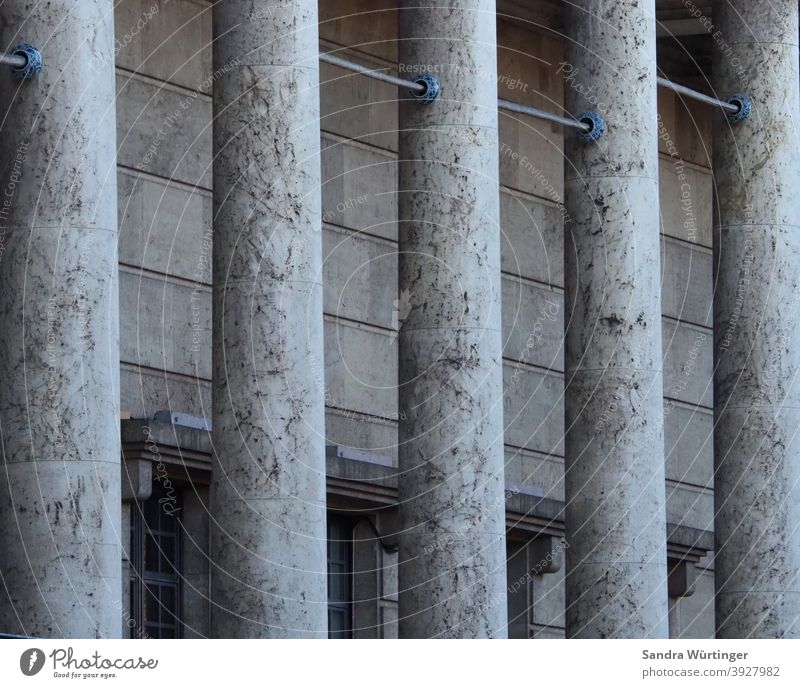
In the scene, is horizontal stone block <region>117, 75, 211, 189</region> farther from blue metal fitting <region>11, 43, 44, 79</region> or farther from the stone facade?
blue metal fitting <region>11, 43, 44, 79</region>

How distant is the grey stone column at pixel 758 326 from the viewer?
38.3m

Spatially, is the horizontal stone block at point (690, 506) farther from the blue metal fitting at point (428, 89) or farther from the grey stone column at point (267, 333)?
the grey stone column at point (267, 333)

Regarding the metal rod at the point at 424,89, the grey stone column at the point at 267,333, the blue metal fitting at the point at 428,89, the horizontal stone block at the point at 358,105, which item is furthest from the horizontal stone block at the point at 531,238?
the grey stone column at the point at 267,333

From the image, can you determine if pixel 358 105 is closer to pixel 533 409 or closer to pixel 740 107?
pixel 740 107

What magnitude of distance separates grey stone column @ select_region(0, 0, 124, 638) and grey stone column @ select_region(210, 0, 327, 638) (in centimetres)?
243

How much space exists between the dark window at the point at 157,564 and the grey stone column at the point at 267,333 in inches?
286

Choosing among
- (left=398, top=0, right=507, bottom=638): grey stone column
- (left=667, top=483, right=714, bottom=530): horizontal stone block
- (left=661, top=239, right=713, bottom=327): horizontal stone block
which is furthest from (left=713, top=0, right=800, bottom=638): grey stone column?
(left=661, top=239, right=713, bottom=327): horizontal stone block

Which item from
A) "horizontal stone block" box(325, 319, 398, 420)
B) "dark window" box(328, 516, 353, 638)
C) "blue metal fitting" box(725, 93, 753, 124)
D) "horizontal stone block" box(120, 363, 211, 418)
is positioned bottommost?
"dark window" box(328, 516, 353, 638)

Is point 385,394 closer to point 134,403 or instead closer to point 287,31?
point 134,403

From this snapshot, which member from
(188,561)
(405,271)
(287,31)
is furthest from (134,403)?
(287,31)

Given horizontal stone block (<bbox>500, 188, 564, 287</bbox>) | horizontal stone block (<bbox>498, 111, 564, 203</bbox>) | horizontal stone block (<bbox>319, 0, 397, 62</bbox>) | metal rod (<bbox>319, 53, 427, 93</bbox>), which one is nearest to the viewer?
metal rod (<bbox>319, 53, 427, 93</bbox>)

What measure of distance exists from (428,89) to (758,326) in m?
8.91

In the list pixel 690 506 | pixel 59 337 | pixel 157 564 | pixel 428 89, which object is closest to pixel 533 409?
pixel 690 506

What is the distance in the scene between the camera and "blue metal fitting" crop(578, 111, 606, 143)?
35562 mm
